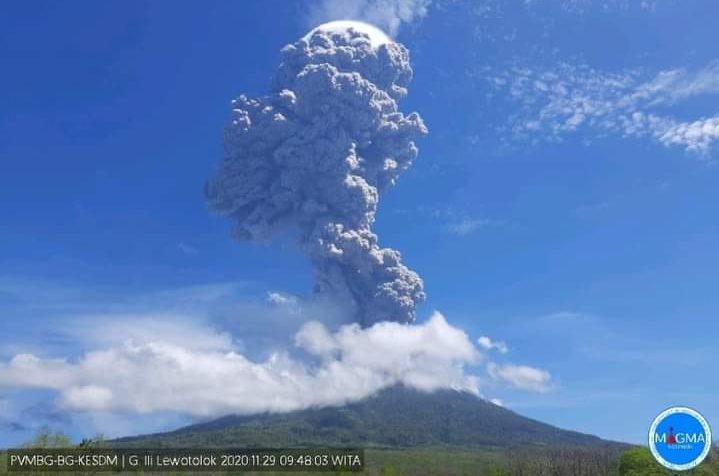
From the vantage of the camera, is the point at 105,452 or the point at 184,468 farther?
the point at 184,468

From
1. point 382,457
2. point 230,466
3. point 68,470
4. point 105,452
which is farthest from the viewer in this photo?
point 382,457

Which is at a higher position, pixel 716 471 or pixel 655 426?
pixel 655 426

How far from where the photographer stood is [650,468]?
225 feet

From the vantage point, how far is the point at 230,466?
443 ft

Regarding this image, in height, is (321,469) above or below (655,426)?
below

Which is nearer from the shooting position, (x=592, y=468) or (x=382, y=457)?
(x=592, y=468)

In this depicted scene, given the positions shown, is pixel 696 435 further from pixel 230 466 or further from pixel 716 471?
pixel 230 466

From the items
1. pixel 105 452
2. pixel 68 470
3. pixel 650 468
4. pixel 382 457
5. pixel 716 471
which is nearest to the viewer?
pixel 716 471

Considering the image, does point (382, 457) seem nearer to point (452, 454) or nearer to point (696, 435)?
point (452, 454)

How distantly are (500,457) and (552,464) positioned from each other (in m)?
70.6

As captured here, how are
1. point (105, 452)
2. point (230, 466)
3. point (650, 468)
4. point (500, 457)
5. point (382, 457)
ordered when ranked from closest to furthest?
point (650, 468) → point (105, 452) → point (230, 466) → point (382, 457) → point (500, 457)

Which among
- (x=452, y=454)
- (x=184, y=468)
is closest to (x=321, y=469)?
(x=184, y=468)

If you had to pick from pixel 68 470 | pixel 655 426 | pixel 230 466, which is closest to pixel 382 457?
pixel 230 466

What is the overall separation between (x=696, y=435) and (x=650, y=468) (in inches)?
2165
